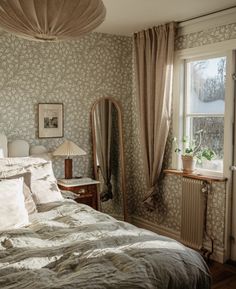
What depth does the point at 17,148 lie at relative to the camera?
351cm

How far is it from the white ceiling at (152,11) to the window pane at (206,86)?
0.52 m

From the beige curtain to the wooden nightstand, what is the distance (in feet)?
2.09

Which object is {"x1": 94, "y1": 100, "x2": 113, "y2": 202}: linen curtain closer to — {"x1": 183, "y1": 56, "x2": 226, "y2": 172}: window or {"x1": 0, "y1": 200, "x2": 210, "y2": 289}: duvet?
{"x1": 183, "y1": 56, "x2": 226, "y2": 172}: window

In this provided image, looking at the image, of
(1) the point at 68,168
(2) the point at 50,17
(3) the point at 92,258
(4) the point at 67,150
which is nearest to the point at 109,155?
(1) the point at 68,168

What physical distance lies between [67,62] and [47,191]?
5.35ft

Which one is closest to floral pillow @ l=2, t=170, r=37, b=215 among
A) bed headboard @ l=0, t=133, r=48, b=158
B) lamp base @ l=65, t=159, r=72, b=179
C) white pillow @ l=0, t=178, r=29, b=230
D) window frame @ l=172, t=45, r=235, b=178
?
white pillow @ l=0, t=178, r=29, b=230

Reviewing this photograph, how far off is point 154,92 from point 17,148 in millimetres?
1649

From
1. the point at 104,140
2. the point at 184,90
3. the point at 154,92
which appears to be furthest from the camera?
the point at 104,140

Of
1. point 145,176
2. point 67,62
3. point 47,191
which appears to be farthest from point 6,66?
point 145,176

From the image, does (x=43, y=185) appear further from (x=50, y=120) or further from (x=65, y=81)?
(x=65, y=81)

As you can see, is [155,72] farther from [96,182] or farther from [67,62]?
[96,182]

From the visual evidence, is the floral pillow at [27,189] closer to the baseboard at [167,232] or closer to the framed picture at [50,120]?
the framed picture at [50,120]

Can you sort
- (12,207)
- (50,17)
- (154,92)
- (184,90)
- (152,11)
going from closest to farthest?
1. (50,17)
2. (12,207)
3. (152,11)
4. (184,90)
5. (154,92)

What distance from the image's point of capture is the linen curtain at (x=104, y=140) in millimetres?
4148
